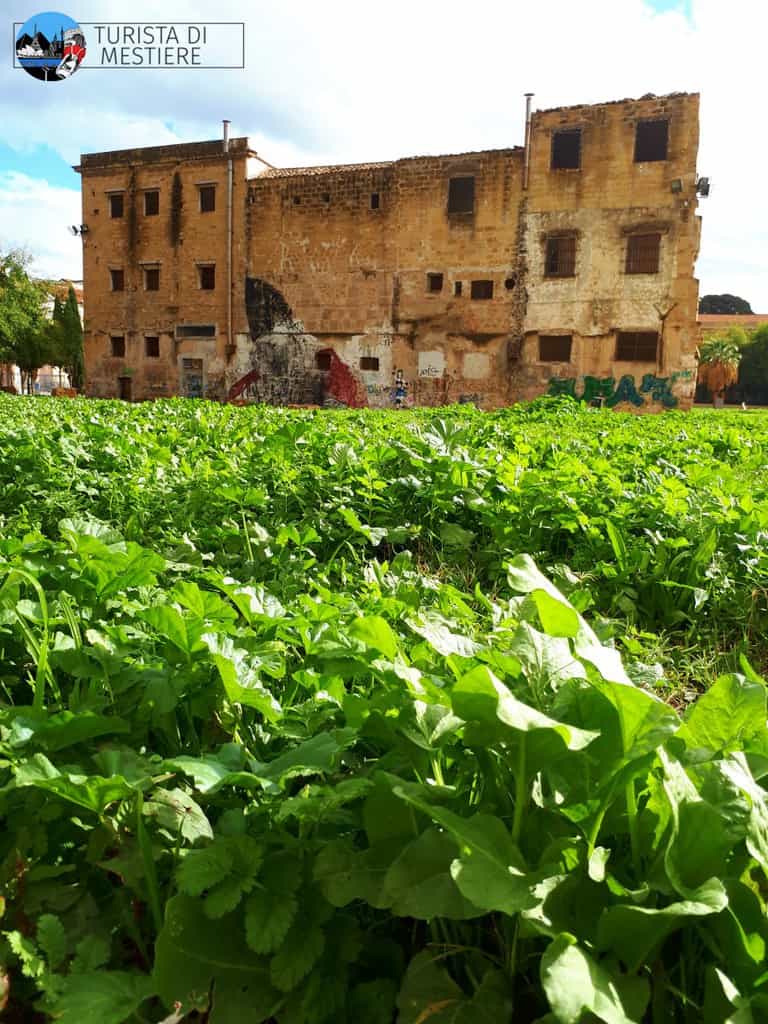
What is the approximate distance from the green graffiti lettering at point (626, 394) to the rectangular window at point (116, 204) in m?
20.6

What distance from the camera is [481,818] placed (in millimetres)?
1153

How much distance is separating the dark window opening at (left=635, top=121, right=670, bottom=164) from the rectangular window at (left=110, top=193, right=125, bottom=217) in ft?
64.4

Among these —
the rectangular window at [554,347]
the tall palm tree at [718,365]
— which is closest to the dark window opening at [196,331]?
the rectangular window at [554,347]

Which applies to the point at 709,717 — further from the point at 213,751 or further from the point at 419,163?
the point at 419,163

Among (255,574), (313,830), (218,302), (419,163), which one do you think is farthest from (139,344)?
(313,830)

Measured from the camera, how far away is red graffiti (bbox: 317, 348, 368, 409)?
27516 mm

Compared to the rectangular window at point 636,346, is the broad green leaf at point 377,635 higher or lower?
lower

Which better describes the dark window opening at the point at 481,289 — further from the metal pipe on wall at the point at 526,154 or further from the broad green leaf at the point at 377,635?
the broad green leaf at the point at 377,635

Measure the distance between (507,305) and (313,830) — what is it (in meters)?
26.1

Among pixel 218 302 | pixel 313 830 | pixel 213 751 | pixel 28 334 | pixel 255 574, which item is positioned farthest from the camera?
pixel 28 334

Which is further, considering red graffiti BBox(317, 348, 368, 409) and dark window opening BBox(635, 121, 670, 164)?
red graffiti BBox(317, 348, 368, 409)

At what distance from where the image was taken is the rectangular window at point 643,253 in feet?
80.3

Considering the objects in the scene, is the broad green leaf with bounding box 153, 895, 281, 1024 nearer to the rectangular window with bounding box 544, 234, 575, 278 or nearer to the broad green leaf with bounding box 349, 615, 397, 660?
the broad green leaf with bounding box 349, 615, 397, 660

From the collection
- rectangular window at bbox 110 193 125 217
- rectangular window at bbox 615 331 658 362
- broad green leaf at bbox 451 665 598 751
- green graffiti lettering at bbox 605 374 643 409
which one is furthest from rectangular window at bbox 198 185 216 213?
broad green leaf at bbox 451 665 598 751
